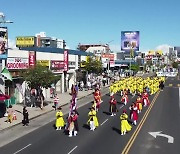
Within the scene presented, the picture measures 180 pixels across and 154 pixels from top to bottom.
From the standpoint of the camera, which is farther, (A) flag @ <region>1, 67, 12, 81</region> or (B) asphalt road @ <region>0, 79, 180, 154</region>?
(A) flag @ <region>1, 67, 12, 81</region>

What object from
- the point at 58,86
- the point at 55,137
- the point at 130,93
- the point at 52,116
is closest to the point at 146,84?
the point at 130,93

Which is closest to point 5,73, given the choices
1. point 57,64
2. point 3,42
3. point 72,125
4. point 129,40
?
point 3,42

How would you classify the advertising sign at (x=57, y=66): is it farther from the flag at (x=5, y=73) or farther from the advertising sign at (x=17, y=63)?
the flag at (x=5, y=73)

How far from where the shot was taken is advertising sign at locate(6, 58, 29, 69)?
1390 inches

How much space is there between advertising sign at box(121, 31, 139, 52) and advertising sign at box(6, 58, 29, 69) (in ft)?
244

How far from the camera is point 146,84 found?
49.3m

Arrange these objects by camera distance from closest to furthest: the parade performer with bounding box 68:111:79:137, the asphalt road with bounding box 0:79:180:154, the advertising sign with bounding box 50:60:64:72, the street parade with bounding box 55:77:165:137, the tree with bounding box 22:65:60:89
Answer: the asphalt road with bounding box 0:79:180:154 → the parade performer with bounding box 68:111:79:137 → the street parade with bounding box 55:77:165:137 → the tree with bounding box 22:65:60:89 → the advertising sign with bounding box 50:60:64:72

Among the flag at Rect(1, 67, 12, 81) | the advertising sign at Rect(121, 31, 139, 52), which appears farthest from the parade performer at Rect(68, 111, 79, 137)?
the advertising sign at Rect(121, 31, 139, 52)

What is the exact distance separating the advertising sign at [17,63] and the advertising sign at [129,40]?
2929 inches

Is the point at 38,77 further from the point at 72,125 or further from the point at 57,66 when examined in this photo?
the point at 57,66

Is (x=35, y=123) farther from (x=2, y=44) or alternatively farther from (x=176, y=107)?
(x=176, y=107)

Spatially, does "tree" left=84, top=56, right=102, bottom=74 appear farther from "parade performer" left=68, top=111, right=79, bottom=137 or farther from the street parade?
"parade performer" left=68, top=111, right=79, bottom=137

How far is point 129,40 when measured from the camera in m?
112

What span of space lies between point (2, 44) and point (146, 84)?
21.9 meters
